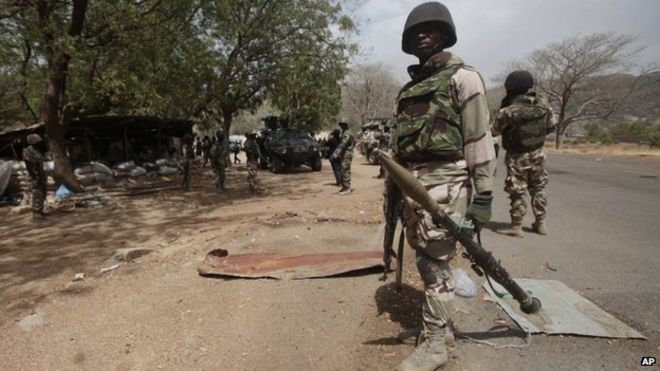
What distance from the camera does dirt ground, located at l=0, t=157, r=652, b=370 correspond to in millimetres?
2543

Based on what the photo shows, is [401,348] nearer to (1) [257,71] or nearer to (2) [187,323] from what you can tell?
(2) [187,323]

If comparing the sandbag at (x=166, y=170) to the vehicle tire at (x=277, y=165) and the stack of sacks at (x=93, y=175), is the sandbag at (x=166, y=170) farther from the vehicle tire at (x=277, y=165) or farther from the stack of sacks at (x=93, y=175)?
the vehicle tire at (x=277, y=165)

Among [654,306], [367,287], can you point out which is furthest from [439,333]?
[654,306]

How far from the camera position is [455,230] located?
7.29 feet

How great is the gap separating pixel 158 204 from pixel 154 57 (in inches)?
143

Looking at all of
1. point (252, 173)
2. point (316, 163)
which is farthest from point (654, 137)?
point (252, 173)

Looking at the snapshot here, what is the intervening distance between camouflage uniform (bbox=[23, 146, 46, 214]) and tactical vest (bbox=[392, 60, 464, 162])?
8.43 metres

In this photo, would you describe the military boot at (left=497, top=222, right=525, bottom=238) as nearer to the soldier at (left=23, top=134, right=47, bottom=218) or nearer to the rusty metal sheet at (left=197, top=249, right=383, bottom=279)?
the rusty metal sheet at (left=197, top=249, right=383, bottom=279)

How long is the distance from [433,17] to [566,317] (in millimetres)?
2165

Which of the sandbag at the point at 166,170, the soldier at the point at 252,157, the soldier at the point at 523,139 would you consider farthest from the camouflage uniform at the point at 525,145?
the sandbag at the point at 166,170

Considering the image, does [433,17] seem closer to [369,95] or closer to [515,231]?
[515,231]

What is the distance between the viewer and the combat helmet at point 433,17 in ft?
7.61

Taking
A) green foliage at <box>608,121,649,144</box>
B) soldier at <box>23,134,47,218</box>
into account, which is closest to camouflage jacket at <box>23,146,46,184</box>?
soldier at <box>23,134,47,218</box>

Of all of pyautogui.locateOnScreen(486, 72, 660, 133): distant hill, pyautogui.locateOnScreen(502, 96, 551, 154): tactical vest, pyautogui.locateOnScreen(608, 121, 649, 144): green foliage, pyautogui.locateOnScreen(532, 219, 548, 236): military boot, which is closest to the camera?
pyautogui.locateOnScreen(502, 96, 551, 154): tactical vest
